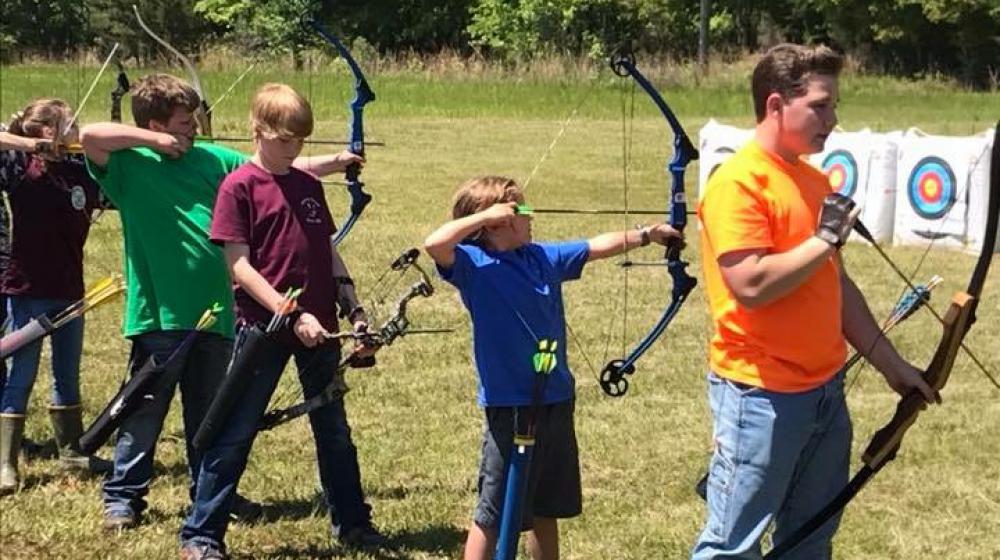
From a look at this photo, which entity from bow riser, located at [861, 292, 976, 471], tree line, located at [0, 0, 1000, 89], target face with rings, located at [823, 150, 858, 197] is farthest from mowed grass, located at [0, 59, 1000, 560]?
tree line, located at [0, 0, 1000, 89]

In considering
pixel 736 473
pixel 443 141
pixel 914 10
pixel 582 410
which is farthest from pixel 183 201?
pixel 914 10

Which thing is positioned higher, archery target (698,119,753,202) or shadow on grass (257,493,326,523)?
archery target (698,119,753,202)

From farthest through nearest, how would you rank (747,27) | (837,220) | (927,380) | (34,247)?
1. (747,27)
2. (34,247)
3. (927,380)
4. (837,220)

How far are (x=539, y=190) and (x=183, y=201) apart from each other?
35.0 ft

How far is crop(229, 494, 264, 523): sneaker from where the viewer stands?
3.87 m

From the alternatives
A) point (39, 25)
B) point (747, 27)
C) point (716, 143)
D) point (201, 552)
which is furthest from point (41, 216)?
point (747, 27)

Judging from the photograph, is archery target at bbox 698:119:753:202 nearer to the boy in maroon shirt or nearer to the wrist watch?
the boy in maroon shirt

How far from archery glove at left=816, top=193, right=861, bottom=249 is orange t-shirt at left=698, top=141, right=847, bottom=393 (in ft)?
0.30

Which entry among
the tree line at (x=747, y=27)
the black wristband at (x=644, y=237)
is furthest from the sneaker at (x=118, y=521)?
→ the tree line at (x=747, y=27)

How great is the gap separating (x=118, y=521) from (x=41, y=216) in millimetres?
1063

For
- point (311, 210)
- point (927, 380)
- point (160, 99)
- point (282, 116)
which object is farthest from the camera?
point (160, 99)

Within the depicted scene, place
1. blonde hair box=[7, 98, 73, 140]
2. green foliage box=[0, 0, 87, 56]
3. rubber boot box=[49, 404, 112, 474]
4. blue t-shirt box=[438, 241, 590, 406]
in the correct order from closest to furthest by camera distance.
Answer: blue t-shirt box=[438, 241, 590, 406]
blonde hair box=[7, 98, 73, 140]
rubber boot box=[49, 404, 112, 474]
green foliage box=[0, 0, 87, 56]

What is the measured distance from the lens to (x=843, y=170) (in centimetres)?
1057

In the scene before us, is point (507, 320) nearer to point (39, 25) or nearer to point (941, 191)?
point (941, 191)
